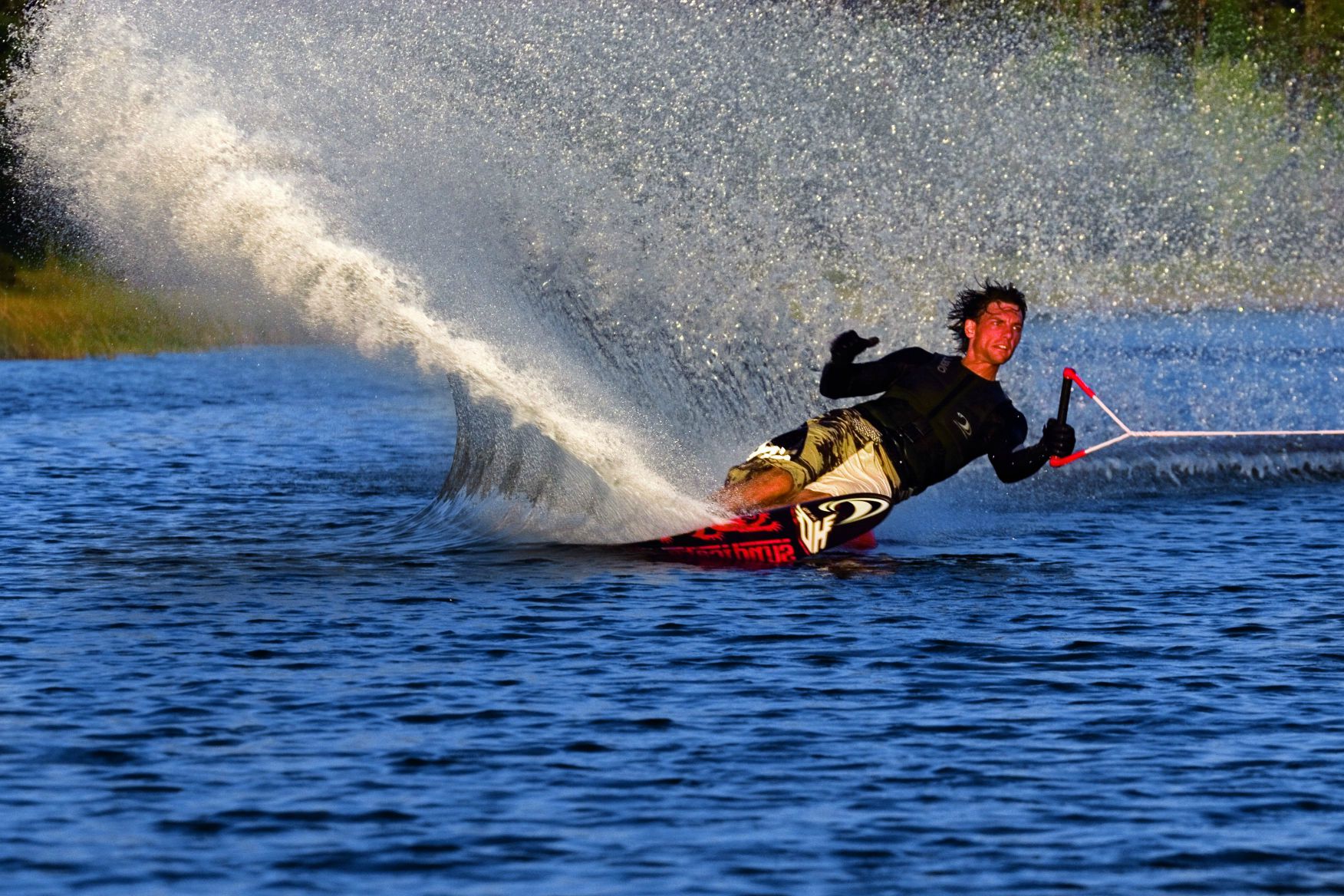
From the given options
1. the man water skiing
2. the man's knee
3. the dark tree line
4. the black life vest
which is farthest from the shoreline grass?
the black life vest

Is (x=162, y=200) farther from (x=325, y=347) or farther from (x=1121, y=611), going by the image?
(x=325, y=347)

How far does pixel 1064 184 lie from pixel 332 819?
94.9 ft

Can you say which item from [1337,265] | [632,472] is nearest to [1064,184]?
[1337,265]

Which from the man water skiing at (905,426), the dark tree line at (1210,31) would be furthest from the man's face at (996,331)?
the dark tree line at (1210,31)

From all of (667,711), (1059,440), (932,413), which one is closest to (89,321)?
(932,413)

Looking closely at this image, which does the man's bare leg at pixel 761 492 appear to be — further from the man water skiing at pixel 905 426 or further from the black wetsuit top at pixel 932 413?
the black wetsuit top at pixel 932 413

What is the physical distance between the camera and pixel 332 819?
25.8 ft

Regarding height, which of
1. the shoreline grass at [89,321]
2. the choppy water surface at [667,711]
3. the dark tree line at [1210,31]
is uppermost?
the dark tree line at [1210,31]

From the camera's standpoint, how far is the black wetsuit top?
13.9 meters

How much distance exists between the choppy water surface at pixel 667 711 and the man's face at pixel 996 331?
4.69 feet

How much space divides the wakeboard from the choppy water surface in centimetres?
27

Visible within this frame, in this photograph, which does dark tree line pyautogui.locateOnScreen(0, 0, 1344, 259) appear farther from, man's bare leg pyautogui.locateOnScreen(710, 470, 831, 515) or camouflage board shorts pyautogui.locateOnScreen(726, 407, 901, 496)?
man's bare leg pyautogui.locateOnScreen(710, 470, 831, 515)

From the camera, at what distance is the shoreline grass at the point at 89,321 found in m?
40.4

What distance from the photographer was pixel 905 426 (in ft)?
46.1
